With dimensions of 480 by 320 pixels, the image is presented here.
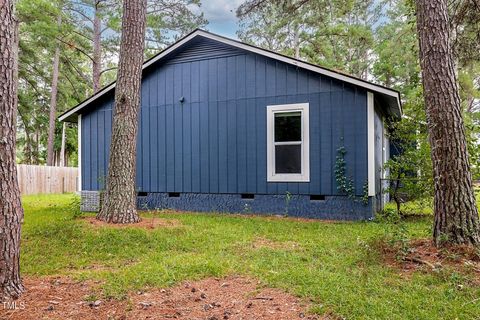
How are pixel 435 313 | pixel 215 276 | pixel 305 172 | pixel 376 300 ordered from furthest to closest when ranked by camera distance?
pixel 305 172, pixel 215 276, pixel 376 300, pixel 435 313

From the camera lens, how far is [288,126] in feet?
26.8

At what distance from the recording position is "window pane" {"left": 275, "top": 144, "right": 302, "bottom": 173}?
26.2 feet

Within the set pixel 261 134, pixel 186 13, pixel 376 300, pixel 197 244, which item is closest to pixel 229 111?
pixel 261 134

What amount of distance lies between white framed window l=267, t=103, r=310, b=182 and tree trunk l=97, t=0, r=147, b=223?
304 centimetres

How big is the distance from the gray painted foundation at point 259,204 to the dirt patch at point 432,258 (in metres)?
3.23

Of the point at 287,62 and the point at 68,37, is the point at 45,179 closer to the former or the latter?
the point at 68,37

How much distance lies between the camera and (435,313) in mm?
2619

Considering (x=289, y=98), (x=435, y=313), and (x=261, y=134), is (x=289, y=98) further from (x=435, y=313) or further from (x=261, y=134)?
(x=435, y=313)

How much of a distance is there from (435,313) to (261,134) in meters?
5.93

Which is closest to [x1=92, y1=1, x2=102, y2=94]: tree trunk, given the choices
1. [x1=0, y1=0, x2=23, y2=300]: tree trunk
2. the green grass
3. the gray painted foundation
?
the gray painted foundation

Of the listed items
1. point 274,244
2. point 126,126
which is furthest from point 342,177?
point 126,126

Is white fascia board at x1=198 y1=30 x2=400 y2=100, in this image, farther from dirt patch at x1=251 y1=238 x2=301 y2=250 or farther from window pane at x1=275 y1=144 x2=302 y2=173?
dirt patch at x1=251 y1=238 x2=301 y2=250

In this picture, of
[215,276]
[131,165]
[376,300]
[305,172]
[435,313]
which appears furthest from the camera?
[305,172]

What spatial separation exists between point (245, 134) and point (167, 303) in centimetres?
580
